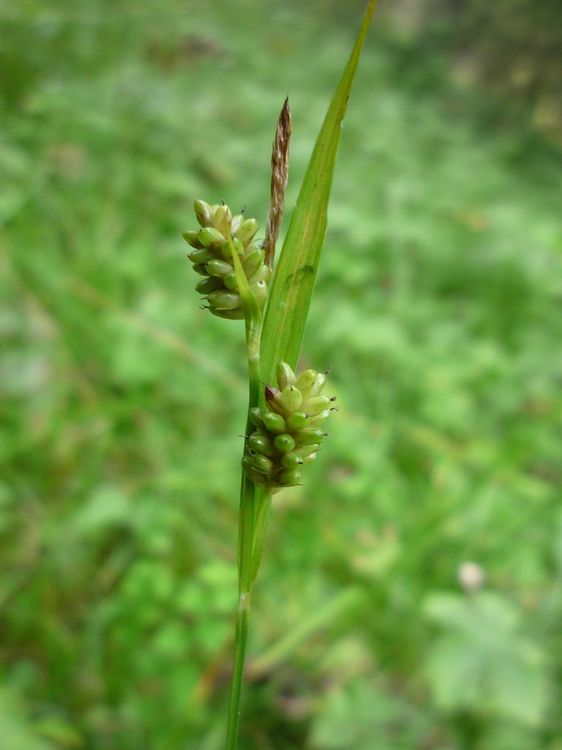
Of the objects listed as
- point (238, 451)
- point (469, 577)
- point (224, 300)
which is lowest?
point (224, 300)

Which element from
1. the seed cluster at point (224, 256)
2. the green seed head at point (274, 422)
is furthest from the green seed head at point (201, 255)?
the green seed head at point (274, 422)

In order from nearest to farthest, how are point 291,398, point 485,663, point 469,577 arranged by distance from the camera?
point 291,398 < point 485,663 < point 469,577

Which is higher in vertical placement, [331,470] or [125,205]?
[125,205]

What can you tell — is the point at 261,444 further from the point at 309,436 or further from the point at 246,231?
the point at 246,231

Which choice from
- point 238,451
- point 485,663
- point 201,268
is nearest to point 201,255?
point 201,268

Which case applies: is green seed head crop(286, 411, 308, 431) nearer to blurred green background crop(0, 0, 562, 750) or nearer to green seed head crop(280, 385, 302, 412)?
green seed head crop(280, 385, 302, 412)

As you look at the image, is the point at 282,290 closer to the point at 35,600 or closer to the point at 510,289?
the point at 35,600

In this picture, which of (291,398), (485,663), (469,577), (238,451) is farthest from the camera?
(238,451)

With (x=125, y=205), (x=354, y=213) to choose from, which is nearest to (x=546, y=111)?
(x=354, y=213)
